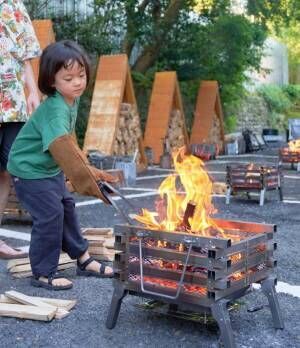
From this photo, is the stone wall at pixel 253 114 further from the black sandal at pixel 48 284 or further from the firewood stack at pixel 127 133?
the black sandal at pixel 48 284

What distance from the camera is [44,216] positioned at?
380cm

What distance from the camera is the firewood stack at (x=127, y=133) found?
12054mm

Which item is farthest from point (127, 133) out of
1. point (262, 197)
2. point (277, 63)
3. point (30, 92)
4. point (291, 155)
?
point (277, 63)

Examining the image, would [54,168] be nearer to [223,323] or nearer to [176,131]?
[223,323]

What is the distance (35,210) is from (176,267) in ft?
3.91

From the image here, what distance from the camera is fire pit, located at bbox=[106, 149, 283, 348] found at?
9.30ft

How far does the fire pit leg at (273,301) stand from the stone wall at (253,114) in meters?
19.3

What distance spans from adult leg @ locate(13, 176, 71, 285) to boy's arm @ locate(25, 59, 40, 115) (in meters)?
0.94

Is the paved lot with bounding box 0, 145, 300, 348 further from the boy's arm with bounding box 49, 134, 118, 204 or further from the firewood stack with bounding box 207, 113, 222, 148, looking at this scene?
the firewood stack with bounding box 207, 113, 222, 148

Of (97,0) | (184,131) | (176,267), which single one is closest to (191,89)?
(184,131)

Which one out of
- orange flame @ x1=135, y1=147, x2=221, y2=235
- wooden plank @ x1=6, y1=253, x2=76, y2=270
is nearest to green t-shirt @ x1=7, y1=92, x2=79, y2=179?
orange flame @ x1=135, y1=147, x2=221, y2=235

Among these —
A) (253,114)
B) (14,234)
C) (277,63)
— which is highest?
(277,63)

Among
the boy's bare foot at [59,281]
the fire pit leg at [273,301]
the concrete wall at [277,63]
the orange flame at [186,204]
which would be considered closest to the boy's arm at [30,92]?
the boy's bare foot at [59,281]

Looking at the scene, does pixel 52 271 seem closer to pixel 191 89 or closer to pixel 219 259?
pixel 219 259
